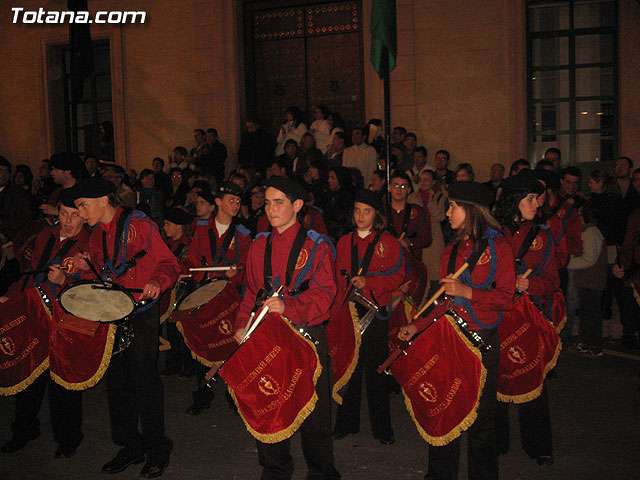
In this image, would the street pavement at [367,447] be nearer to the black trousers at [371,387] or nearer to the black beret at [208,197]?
the black trousers at [371,387]

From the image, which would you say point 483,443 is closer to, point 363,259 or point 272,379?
point 272,379

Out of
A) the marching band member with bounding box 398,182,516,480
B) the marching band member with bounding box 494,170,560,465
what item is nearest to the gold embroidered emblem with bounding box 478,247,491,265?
the marching band member with bounding box 398,182,516,480

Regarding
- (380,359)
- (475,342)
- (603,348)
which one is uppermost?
(475,342)

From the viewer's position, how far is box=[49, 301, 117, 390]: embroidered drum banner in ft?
15.9

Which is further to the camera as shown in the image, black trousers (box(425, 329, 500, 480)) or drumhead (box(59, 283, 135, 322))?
drumhead (box(59, 283, 135, 322))

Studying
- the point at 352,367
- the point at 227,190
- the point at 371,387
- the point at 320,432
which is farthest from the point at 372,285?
the point at 227,190

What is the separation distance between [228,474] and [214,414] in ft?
4.63

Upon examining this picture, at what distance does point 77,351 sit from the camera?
4.94 meters

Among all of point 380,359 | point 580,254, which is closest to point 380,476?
point 380,359

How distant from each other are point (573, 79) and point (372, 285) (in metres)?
10.8

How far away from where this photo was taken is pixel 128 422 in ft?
16.5

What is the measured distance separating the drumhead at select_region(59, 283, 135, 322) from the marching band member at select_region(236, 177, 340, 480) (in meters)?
0.87

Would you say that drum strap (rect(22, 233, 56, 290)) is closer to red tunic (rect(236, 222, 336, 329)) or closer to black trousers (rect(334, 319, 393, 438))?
red tunic (rect(236, 222, 336, 329))

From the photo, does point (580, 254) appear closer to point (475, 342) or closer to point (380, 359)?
point (380, 359)
